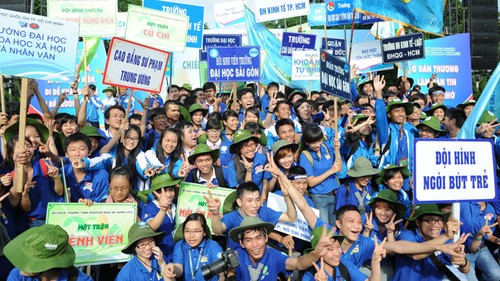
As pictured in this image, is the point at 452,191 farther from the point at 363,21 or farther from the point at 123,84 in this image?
the point at 363,21

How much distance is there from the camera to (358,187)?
6.61 metres

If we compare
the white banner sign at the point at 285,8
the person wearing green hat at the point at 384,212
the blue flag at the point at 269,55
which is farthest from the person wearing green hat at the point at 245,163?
the blue flag at the point at 269,55

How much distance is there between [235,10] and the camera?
20484 mm

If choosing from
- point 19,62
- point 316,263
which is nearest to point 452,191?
point 316,263

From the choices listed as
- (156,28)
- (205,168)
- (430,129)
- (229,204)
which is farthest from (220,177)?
(156,28)

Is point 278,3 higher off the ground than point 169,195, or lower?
higher

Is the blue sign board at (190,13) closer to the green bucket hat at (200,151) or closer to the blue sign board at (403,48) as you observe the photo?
the blue sign board at (403,48)

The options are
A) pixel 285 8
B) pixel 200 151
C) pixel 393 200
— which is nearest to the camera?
pixel 393 200

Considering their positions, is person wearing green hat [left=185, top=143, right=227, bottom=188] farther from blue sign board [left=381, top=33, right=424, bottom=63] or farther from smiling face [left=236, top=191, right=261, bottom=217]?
blue sign board [left=381, top=33, right=424, bottom=63]

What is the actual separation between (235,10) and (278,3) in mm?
7411

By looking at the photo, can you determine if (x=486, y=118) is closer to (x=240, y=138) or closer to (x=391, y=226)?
(x=391, y=226)

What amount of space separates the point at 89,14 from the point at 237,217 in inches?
257

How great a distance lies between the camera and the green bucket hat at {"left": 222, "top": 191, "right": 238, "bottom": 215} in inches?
218

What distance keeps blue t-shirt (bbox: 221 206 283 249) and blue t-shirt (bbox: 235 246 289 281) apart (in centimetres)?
42
